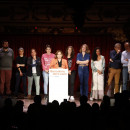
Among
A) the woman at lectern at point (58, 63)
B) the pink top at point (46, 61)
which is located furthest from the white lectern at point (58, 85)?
the pink top at point (46, 61)

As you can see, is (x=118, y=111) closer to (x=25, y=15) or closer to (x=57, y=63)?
(x=57, y=63)

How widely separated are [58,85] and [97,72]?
1645mm

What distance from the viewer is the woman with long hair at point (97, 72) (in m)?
6.77

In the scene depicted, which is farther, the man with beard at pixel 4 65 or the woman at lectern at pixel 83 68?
the man with beard at pixel 4 65

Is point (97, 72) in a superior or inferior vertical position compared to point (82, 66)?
inferior

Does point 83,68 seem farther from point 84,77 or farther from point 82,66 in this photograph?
point 84,77

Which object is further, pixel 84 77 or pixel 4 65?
pixel 4 65

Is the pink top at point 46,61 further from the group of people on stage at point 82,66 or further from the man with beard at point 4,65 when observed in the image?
the man with beard at point 4,65

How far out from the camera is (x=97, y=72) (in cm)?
680

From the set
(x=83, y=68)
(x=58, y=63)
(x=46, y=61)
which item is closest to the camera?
(x=58, y=63)

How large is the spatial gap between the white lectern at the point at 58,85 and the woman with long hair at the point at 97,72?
4.63ft

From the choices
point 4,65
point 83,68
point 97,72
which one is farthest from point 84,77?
point 4,65

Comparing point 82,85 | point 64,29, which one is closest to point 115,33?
point 64,29

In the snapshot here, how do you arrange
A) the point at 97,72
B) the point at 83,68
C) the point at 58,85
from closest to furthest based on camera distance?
the point at 58,85 → the point at 83,68 → the point at 97,72
